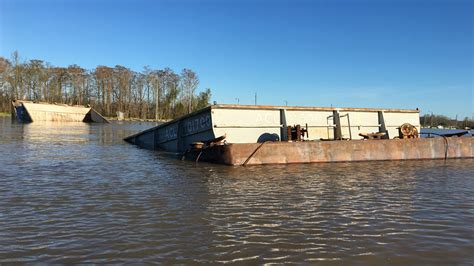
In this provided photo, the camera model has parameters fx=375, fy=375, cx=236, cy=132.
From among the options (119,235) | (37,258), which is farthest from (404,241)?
(37,258)

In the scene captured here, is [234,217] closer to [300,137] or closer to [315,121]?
[300,137]

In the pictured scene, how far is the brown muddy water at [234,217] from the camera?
13.8 feet

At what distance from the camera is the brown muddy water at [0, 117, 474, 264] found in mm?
4195

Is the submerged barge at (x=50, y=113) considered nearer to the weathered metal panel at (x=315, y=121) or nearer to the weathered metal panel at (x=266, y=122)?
the weathered metal panel at (x=266, y=122)

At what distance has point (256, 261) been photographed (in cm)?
396

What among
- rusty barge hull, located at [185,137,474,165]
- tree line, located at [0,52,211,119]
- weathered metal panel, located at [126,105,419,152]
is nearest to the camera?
rusty barge hull, located at [185,137,474,165]

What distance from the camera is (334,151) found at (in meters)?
12.9

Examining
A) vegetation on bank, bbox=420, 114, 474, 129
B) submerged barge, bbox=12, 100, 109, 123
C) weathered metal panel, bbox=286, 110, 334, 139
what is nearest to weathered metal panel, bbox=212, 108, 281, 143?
weathered metal panel, bbox=286, 110, 334, 139

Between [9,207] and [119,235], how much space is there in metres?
2.55

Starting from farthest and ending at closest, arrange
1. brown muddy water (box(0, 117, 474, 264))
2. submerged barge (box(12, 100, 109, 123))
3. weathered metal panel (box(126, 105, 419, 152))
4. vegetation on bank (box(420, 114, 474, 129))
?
vegetation on bank (box(420, 114, 474, 129))
submerged barge (box(12, 100, 109, 123))
weathered metal panel (box(126, 105, 419, 152))
brown muddy water (box(0, 117, 474, 264))

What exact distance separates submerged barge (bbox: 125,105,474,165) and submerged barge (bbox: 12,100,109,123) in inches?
1644

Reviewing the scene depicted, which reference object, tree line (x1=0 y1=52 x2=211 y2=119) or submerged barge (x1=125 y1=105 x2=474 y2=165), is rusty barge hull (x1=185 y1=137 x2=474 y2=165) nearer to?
submerged barge (x1=125 y1=105 x2=474 y2=165)

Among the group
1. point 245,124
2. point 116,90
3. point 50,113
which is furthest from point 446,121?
point 245,124

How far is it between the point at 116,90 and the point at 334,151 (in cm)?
8593
